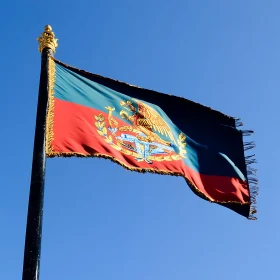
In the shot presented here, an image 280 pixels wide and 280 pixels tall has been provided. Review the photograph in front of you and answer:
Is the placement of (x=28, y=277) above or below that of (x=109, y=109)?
below

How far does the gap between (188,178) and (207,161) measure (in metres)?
1.19

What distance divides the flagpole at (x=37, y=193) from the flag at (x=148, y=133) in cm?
16

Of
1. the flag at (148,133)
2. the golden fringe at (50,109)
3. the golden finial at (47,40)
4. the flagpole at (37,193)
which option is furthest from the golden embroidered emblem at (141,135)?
the golden finial at (47,40)

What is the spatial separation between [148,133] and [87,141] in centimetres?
182

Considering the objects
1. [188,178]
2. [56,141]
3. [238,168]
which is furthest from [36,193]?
[238,168]

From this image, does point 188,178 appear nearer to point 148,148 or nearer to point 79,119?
point 148,148

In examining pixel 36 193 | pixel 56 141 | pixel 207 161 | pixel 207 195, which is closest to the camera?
pixel 36 193

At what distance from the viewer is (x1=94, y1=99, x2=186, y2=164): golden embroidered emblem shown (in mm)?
9922

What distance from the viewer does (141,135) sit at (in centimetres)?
1060

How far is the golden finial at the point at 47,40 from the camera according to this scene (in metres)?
9.90

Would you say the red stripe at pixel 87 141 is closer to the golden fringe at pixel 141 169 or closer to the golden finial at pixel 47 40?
the golden fringe at pixel 141 169

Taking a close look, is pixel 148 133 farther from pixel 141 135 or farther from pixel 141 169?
pixel 141 169

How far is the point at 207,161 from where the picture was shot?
11945 millimetres

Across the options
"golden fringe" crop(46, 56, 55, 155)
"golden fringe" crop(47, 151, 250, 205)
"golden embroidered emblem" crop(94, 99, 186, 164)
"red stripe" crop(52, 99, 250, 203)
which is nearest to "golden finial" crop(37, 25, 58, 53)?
"golden fringe" crop(46, 56, 55, 155)
